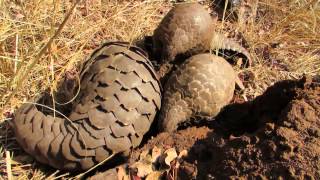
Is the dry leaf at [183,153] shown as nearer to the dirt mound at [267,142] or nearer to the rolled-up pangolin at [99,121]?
the dirt mound at [267,142]

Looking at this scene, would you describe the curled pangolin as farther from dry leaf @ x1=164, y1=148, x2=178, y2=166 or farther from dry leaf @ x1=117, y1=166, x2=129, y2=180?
dry leaf @ x1=117, y1=166, x2=129, y2=180

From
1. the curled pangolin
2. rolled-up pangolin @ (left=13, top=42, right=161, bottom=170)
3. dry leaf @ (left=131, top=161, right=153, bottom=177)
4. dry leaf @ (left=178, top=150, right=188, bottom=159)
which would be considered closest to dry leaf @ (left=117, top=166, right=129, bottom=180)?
dry leaf @ (left=131, top=161, right=153, bottom=177)

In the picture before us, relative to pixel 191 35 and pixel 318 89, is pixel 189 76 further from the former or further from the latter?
pixel 318 89

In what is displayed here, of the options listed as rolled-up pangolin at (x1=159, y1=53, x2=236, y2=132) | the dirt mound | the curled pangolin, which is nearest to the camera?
the dirt mound

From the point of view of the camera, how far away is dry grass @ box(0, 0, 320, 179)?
357 cm

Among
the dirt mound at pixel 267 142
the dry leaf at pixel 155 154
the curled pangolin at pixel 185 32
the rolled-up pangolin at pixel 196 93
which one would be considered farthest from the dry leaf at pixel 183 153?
the curled pangolin at pixel 185 32

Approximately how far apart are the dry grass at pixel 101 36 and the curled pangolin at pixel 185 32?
0.28 m

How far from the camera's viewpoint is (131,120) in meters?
3.01

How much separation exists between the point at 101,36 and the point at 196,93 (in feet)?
4.79

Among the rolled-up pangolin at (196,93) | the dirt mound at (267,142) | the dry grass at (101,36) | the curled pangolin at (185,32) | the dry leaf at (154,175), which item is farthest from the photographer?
the dry grass at (101,36)

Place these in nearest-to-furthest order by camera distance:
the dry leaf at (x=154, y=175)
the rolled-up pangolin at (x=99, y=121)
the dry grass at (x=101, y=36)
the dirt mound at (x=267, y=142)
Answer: the dirt mound at (x=267, y=142), the dry leaf at (x=154, y=175), the rolled-up pangolin at (x=99, y=121), the dry grass at (x=101, y=36)

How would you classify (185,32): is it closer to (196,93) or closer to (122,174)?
(196,93)

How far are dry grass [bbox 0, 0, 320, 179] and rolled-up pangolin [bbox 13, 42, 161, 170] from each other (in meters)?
0.24

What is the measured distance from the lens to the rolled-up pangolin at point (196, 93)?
121 inches
